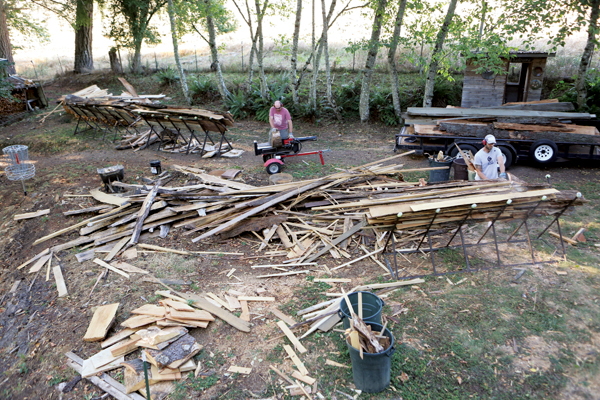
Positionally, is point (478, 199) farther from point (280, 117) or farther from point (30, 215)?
point (30, 215)

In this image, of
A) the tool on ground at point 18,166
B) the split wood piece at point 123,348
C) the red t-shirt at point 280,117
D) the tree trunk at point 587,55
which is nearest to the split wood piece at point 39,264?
the split wood piece at point 123,348

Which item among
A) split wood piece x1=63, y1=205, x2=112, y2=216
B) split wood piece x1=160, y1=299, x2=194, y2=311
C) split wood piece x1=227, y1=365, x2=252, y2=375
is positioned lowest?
split wood piece x1=227, y1=365, x2=252, y2=375

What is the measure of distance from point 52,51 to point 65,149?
3402 cm

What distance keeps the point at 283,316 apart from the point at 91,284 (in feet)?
11.3

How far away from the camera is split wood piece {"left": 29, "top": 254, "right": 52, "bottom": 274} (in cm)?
720

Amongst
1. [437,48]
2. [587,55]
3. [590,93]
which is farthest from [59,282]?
[590,93]

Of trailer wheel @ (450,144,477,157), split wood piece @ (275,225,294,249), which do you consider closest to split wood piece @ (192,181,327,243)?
split wood piece @ (275,225,294,249)

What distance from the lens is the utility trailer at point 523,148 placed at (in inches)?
419

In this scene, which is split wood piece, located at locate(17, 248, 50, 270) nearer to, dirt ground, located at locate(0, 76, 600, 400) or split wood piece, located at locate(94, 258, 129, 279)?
dirt ground, located at locate(0, 76, 600, 400)

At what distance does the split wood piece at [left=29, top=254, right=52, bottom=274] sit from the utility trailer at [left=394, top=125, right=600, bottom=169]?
9.30 m

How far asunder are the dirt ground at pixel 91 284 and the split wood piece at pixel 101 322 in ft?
0.40

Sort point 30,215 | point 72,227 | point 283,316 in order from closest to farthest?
point 283,316 < point 72,227 < point 30,215

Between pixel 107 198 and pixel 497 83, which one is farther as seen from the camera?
pixel 497 83

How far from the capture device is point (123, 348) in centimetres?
495
